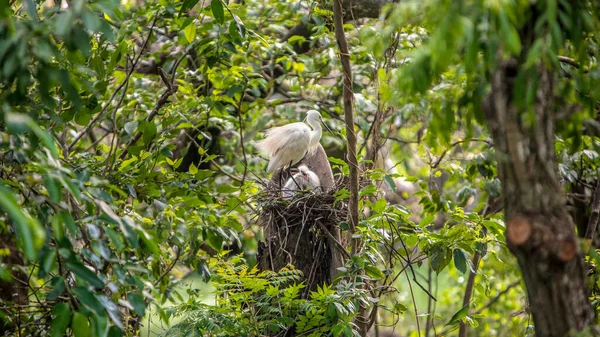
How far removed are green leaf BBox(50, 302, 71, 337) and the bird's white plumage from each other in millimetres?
3322

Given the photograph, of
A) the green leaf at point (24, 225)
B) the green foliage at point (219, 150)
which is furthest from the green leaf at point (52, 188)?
the green leaf at point (24, 225)

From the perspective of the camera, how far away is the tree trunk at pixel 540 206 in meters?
1.94

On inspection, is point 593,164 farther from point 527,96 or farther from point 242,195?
point 527,96

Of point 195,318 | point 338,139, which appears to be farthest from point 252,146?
point 195,318

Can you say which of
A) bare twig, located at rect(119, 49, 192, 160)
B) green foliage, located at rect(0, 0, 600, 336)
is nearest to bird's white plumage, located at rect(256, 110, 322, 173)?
green foliage, located at rect(0, 0, 600, 336)

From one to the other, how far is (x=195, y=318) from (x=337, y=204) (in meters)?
1.24

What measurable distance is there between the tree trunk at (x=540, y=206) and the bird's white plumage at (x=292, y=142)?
3.37 meters

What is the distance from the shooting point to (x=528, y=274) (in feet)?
6.59

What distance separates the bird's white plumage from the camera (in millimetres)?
5316

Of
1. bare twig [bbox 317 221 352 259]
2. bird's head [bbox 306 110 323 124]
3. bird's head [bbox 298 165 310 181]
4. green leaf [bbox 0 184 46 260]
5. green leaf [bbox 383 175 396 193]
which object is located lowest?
bare twig [bbox 317 221 352 259]

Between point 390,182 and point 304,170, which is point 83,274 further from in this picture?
point 304,170

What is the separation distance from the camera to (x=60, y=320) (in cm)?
203

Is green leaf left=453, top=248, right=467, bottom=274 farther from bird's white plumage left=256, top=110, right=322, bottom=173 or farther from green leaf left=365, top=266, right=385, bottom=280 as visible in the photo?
bird's white plumage left=256, top=110, right=322, bottom=173

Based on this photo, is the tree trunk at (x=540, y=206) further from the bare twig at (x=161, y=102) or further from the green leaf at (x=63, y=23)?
the bare twig at (x=161, y=102)
